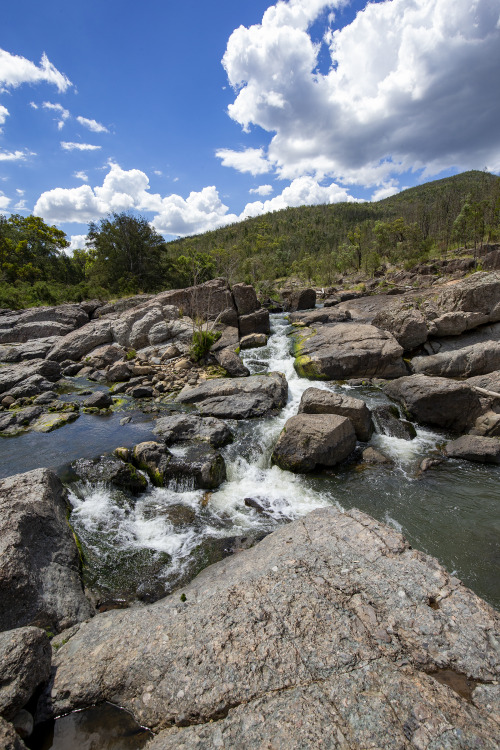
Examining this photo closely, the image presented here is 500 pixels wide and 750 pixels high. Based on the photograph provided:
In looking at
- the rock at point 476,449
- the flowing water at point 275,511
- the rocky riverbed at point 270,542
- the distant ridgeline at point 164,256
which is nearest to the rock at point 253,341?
the rocky riverbed at point 270,542

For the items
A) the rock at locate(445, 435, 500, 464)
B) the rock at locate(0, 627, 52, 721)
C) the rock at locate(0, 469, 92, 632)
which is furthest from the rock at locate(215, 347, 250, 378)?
the rock at locate(0, 627, 52, 721)

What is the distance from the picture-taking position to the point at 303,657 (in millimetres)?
3146

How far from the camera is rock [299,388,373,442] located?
33.9ft

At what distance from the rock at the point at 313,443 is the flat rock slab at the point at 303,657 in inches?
176

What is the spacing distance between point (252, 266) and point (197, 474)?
49311mm

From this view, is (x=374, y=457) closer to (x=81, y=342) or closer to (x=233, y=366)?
(x=233, y=366)

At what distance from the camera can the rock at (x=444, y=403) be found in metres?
10.8

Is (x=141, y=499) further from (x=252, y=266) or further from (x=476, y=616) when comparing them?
(x=252, y=266)

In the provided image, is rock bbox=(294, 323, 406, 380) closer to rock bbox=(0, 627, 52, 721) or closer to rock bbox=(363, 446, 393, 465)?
rock bbox=(363, 446, 393, 465)

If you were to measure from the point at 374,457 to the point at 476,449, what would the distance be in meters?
2.84

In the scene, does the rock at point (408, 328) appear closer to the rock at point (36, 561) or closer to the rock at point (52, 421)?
the rock at point (52, 421)

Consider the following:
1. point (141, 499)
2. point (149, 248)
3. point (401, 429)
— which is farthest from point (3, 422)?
point (149, 248)

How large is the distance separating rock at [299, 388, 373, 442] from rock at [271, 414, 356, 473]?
2.42ft

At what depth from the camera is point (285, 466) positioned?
9.26 meters
